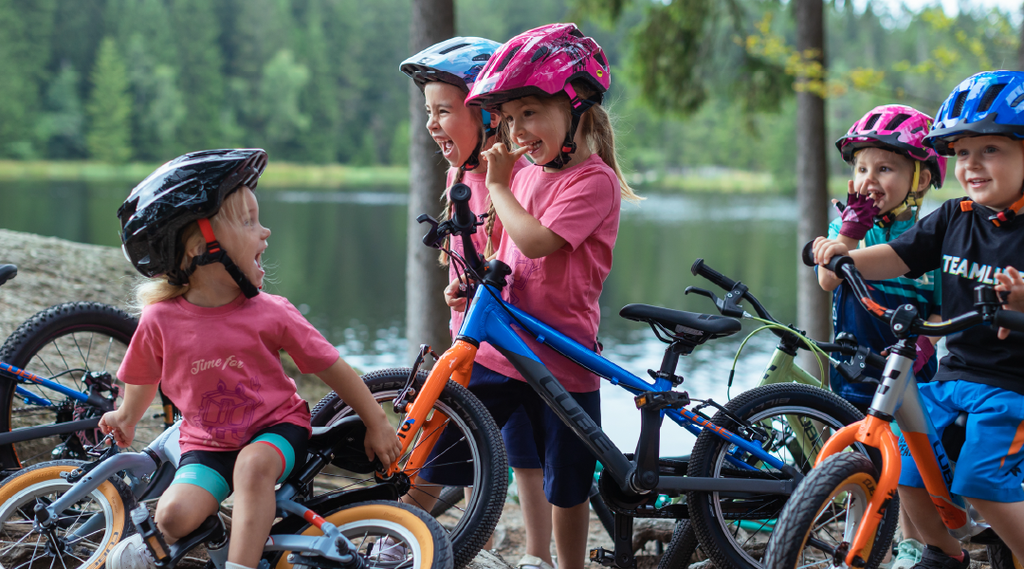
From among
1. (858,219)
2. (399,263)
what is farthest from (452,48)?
(399,263)

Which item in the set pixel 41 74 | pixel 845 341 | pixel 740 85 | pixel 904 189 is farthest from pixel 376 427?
pixel 41 74

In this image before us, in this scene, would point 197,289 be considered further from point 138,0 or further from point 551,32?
point 138,0

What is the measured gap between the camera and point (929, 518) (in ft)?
9.50

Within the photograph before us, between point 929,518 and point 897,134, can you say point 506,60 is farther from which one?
point 929,518

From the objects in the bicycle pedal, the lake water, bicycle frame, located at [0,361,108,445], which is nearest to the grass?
the lake water

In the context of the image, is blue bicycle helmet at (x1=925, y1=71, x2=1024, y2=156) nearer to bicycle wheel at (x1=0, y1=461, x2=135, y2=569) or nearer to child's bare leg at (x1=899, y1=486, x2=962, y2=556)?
child's bare leg at (x1=899, y1=486, x2=962, y2=556)

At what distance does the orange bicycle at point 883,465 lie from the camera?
7.60 ft

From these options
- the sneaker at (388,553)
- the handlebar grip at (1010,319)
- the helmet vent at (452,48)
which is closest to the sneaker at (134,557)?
the sneaker at (388,553)

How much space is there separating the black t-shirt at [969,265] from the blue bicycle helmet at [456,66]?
1582mm

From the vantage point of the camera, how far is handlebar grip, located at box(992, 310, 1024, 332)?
87.4 inches

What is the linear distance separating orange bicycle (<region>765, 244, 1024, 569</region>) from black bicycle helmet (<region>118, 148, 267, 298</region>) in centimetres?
170

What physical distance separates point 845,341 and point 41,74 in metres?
65.3

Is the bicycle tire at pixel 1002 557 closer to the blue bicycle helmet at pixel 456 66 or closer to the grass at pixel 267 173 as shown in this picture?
the blue bicycle helmet at pixel 456 66

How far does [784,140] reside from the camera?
67.0 m
